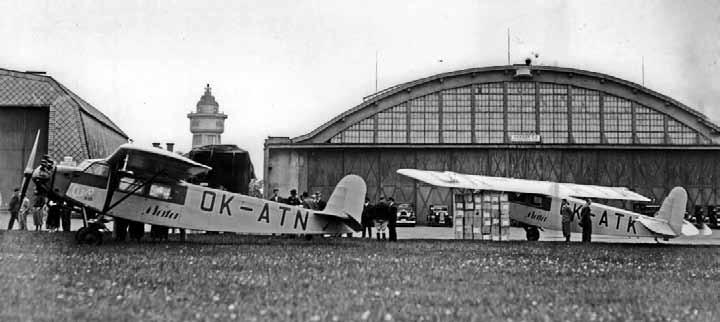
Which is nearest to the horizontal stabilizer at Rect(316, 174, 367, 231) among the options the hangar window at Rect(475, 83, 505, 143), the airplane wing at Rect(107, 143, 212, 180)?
the airplane wing at Rect(107, 143, 212, 180)

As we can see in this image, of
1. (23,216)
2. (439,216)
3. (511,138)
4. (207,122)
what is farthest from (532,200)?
(207,122)

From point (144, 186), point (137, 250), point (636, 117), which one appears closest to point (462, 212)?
point (144, 186)

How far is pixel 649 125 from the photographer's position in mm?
57969

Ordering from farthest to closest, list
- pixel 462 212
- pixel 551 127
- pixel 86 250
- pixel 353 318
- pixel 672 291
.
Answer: pixel 551 127 < pixel 462 212 < pixel 86 250 < pixel 672 291 < pixel 353 318

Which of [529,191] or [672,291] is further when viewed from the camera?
[529,191]

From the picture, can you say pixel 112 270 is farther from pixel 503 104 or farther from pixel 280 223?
pixel 503 104

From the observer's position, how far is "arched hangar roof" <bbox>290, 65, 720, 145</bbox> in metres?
57.6

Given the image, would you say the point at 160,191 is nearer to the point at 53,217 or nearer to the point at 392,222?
the point at 392,222

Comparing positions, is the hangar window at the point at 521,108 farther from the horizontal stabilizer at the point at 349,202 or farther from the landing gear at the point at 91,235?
the landing gear at the point at 91,235

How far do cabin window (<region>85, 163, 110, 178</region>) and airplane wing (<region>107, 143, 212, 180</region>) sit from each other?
12.0 inches

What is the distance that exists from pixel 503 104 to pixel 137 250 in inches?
1734

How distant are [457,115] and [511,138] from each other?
4.36 m

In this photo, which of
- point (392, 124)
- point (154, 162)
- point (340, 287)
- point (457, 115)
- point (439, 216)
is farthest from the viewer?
point (392, 124)

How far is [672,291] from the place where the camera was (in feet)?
35.1
